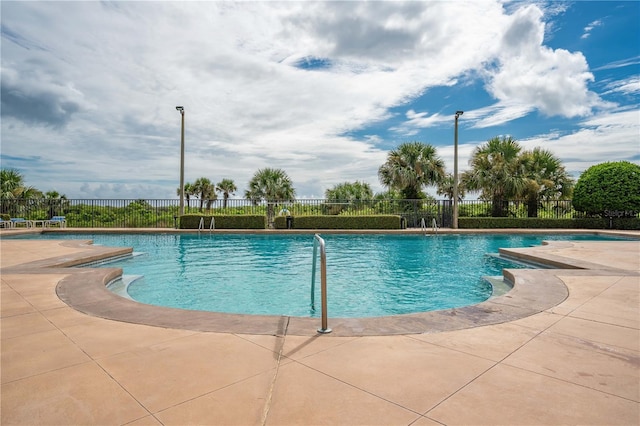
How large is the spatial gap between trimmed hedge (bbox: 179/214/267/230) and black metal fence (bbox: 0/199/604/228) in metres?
1.34

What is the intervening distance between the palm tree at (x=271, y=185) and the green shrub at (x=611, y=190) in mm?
16454

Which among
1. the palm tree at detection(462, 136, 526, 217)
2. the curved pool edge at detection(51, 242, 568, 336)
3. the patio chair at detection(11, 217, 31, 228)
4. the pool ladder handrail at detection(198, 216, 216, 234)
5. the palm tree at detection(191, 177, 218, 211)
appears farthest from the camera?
the palm tree at detection(191, 177, 218, 211)

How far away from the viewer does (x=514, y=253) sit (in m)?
8.47

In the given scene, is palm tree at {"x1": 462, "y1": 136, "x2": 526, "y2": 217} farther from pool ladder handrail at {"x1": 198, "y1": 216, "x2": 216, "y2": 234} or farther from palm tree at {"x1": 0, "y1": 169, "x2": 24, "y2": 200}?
palm tree at {"x1": 0, "y1": 169, "x2": 24, "y2": 200}

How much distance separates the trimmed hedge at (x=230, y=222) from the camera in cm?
1694

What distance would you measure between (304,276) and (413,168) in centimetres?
1452

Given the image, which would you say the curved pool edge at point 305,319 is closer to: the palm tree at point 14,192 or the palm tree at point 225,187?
the palm tree at point 14,192

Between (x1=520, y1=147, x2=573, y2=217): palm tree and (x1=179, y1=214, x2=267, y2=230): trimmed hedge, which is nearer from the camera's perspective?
(x1=179, y1=214, x2=267, y2=230): trimmed hedge

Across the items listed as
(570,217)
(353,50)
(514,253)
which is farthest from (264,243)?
(570,217)

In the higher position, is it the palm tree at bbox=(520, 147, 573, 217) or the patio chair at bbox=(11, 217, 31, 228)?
the palm tree at bbox=(520, 147, 573, 217)

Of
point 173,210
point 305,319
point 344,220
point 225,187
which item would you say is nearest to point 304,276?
point 305,319

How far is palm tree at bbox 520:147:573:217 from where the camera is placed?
61.6 ft

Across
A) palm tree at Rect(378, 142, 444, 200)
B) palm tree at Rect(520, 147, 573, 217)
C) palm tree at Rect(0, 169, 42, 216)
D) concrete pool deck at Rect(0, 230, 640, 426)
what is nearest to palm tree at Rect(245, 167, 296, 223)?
palm tree at Rect(378, 142, 444, 200)

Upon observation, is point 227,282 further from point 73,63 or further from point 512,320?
point 73,63
